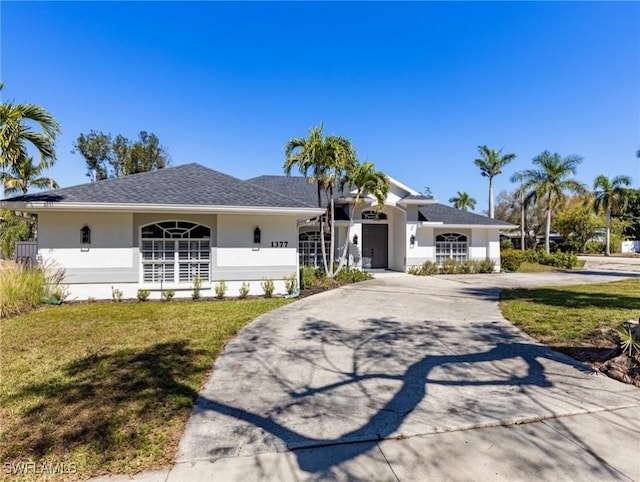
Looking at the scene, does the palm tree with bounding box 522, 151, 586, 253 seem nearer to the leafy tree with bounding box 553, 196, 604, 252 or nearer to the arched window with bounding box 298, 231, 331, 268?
the leafy tree with bounding box 553, 196, 604, 252

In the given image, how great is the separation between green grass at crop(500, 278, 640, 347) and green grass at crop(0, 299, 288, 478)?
6.78 m

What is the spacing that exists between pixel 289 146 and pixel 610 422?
41.8 ft

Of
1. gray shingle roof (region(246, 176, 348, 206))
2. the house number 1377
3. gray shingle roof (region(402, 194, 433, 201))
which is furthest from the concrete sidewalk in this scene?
gray shingle roof (region(246, 176, 348, 206))

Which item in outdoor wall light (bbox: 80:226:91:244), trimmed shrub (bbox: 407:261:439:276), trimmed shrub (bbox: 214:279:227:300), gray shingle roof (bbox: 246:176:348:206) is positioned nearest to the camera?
outdoor wall light (bbox: 80:226:91:244)

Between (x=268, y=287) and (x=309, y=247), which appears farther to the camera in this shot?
(x=309, y=247)

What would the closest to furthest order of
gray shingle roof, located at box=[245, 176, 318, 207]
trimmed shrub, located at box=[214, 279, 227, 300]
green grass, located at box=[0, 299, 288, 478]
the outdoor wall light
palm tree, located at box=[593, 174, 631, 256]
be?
green grass, located at box=[0, 299, 288, 478], the outdoor wall light, trimmed shrub, located at box=[214, 279, 227, 300], gray shingle roof, located at box=[245, 176, 318, 207], palm tree, located at box=[593, 174, 631, 256]

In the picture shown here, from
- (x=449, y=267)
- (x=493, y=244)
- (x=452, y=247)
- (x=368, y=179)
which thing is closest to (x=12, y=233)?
(x=368, y=179)

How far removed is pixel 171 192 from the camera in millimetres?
11500

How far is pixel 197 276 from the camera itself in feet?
37.9

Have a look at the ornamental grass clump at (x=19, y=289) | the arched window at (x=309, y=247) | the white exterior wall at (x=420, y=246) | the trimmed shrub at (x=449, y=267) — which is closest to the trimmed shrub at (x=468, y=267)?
the trimmed shrub at (x=449, y=267)

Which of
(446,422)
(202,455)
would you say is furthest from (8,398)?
(446,422)

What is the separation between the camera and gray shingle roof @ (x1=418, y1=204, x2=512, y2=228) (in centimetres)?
2069

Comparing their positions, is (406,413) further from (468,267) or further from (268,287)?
(468,267)

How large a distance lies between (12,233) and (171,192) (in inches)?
679
